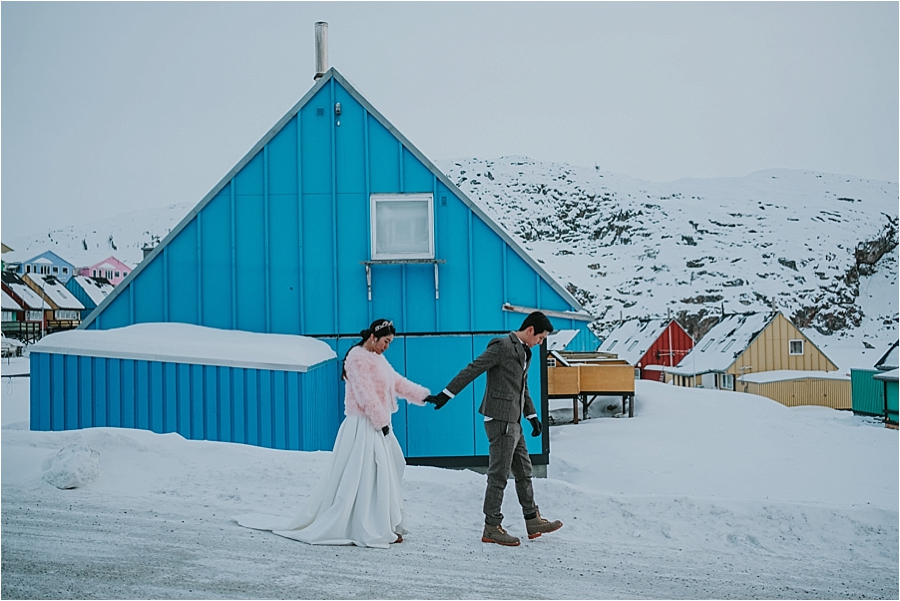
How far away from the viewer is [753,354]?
43594mm

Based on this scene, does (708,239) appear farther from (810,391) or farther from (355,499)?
(355,499)

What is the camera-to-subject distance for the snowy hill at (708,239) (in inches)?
3935

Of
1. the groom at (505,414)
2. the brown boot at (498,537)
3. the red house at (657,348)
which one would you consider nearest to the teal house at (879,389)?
the red house at (657,348)

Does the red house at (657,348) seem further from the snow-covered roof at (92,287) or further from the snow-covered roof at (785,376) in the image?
the snow-covered roof at (92,287)

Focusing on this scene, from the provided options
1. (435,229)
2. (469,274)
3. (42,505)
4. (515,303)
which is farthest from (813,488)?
(42,505)

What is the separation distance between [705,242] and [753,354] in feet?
266

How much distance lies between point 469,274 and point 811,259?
11485 cm

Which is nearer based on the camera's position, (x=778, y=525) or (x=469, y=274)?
(x=778, y=525)

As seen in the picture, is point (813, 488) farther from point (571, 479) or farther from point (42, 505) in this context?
point (42, 505)

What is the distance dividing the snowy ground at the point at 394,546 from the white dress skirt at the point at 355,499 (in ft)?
0.47

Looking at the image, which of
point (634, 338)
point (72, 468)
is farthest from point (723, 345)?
point (72, 468)

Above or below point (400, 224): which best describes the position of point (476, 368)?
below

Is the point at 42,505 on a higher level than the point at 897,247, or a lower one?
lower

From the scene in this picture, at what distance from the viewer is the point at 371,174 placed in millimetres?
10844
